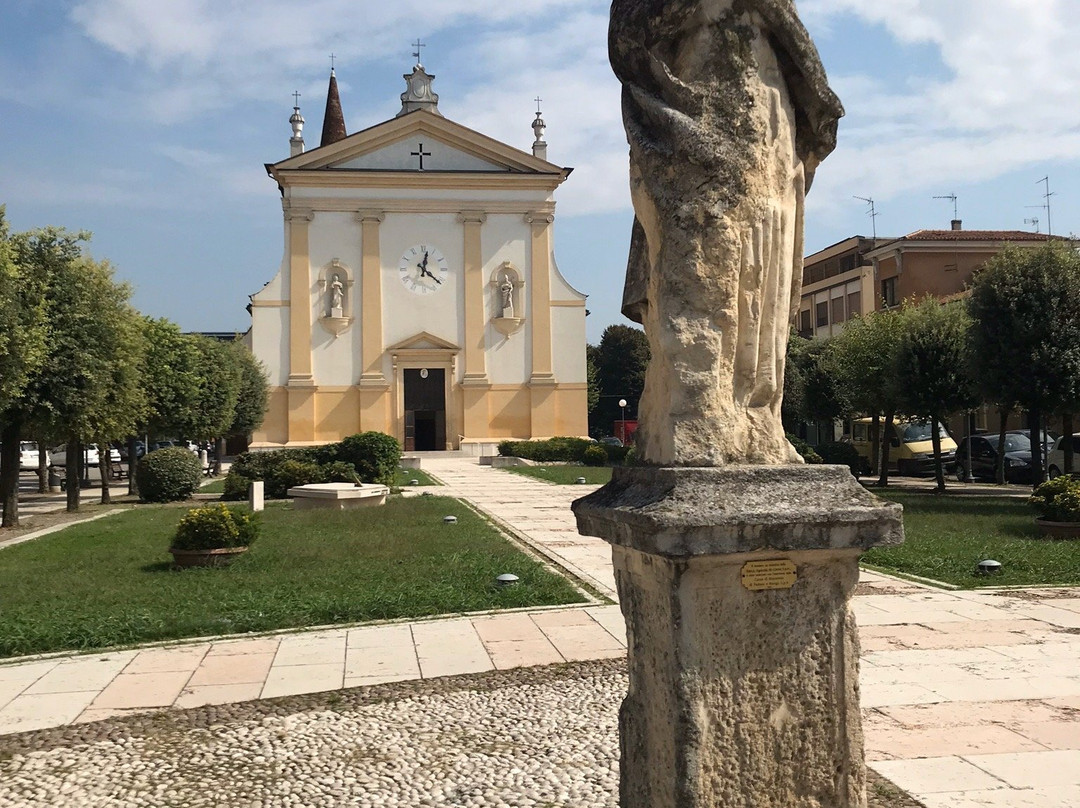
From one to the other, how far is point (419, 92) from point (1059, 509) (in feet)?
131

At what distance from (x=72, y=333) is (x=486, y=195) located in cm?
2727

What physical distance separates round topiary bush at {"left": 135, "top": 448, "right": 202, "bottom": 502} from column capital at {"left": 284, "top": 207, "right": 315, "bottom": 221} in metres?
21.3

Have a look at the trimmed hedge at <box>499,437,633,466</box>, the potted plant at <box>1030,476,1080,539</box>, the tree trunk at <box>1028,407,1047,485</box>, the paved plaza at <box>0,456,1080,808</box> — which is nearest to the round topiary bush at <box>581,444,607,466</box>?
the trimmed hedge at <box>499,437,633,466</box>

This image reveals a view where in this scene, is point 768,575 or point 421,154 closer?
point 768,575

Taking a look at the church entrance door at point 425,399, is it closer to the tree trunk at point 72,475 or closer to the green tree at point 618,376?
the tree trunk at point 72,475

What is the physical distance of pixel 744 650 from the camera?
3.21 metres

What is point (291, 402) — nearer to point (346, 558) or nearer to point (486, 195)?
point (486, 195)

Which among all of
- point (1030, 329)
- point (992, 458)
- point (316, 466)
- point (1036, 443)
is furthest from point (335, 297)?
point (1030, 329)

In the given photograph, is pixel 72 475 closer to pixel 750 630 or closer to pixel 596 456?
pixel 596 456

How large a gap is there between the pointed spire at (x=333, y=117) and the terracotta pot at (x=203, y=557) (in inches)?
1879

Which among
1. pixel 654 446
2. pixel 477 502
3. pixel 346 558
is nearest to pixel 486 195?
pixel 477 502

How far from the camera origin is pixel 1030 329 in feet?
56.2

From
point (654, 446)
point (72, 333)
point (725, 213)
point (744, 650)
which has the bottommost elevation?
point (744, 650)

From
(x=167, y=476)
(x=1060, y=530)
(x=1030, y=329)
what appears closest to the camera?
(x=1060, y=530)
